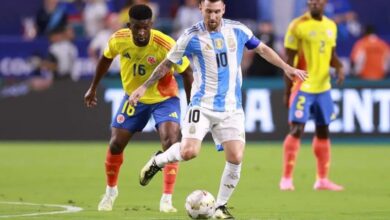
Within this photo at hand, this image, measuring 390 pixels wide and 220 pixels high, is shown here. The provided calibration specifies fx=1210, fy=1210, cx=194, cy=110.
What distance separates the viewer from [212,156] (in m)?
20.9

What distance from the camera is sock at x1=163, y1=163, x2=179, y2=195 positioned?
12.9 m

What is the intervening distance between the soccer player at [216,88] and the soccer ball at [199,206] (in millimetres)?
244

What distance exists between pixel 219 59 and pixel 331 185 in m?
4.66

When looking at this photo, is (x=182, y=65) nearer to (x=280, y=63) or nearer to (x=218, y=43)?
(x=218, y=43)

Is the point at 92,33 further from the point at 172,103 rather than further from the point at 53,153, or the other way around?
the point at 172,103

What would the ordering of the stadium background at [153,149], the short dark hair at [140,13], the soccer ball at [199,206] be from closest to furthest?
1. the soccer ball at [199,206]
2. the short dark hair at [140,13]
3. the stadium background at [153,149]

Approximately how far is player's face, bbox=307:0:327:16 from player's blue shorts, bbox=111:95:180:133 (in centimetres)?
352

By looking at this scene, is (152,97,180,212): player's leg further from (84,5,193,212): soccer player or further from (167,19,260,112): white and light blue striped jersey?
(167,19,260,112): white and light blue striped jersey

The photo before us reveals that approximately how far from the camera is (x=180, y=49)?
1174 centimetres

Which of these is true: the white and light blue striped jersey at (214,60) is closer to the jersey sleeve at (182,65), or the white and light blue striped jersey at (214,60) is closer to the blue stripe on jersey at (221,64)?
the blue stripe on jersey at (221,64)

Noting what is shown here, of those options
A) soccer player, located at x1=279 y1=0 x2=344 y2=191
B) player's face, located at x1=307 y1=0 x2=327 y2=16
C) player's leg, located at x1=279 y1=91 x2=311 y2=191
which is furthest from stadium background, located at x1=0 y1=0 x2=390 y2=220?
player's face, located at x1=307 y1=0 x2=327 y2=16

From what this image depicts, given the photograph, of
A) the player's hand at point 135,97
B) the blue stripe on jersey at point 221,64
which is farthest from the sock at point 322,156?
the player's hand at point 135,97

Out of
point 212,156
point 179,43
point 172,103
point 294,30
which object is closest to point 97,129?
point 212,156

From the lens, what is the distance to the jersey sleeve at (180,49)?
11734 millimetres
